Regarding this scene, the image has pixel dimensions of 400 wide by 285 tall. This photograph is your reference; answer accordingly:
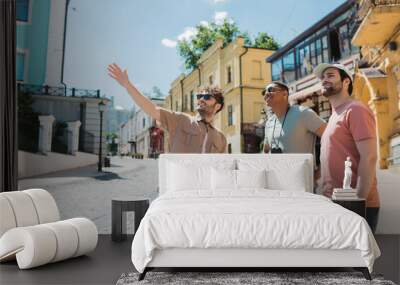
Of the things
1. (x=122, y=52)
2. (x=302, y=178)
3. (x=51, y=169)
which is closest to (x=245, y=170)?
(x=302, y=178)

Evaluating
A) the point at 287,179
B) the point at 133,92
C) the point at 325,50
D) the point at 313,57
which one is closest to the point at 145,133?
the point at 133,92

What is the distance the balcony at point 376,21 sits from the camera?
453 cm

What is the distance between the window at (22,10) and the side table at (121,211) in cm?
253

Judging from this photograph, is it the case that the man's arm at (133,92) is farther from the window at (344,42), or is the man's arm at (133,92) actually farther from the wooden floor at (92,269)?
the window at (344,42)

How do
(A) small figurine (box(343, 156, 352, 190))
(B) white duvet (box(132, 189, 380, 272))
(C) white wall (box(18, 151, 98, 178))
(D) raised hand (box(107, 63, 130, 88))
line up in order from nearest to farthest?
(B) white duvet (box(132, 189, 380, 272))
(A) small figurine (box(343, 156, 352, 190))
(D) raised hand (box(107, 63, 130, 88))
(C) white wall (box(18, 151, 98, 178))

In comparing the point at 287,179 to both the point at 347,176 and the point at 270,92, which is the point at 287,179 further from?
the point at 270,92

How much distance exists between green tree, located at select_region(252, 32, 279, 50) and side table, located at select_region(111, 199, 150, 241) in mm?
2162

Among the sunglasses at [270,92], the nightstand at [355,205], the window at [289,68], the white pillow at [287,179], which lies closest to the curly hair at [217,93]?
the sunglasses at [270,92]

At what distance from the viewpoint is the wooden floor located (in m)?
3.22

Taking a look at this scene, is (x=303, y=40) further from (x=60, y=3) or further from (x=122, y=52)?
(x=60, y=3)

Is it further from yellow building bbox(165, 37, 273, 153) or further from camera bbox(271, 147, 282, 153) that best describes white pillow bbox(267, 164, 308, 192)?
yellow building bbox(165, 37, 273, 153)

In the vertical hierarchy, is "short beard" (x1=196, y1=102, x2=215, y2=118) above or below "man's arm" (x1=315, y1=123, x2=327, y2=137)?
above

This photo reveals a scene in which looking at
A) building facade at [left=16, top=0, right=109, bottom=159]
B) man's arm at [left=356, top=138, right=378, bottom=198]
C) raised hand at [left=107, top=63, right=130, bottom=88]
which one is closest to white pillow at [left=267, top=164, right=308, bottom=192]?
man's arm at [left=356, top=138, right=378, bottom=198]

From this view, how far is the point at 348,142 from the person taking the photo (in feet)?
15.1
